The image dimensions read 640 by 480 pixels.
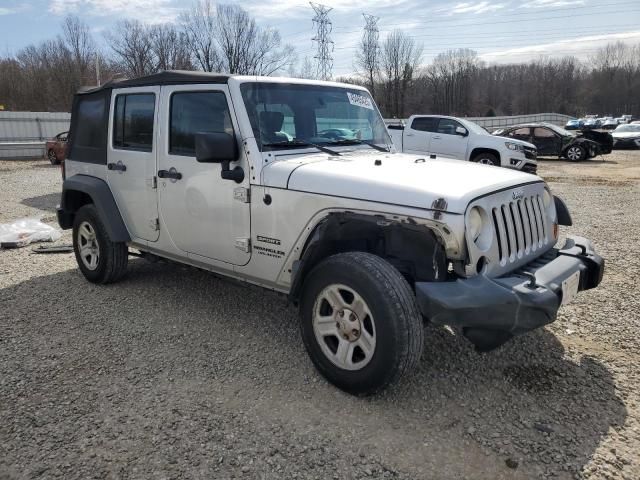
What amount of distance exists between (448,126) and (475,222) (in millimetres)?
13005

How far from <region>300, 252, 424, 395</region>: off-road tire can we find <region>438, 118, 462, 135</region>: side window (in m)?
13.0

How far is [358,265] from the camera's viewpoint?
3057mm

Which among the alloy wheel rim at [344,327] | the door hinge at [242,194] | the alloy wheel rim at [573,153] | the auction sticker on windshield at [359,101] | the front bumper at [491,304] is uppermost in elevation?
the auction sticker on windshield at [359,101]

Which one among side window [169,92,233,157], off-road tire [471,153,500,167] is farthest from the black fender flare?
off-road tire [471,153,500,167]

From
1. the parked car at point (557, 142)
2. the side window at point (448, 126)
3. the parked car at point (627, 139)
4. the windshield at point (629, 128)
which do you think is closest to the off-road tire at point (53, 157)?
the side window at point (448, 126)

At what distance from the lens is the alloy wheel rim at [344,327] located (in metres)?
3.11

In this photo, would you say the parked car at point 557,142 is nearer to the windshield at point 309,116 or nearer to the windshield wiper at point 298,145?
the windshield at point 309,116

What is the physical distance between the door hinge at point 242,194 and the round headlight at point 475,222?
62.2 inches

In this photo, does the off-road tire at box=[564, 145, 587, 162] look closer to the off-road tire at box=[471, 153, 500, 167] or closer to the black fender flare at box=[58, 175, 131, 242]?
the off-road tire at box=[471, 153, 500, 167]

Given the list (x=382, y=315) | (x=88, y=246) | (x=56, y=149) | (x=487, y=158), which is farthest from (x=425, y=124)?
(x=56, y=149)

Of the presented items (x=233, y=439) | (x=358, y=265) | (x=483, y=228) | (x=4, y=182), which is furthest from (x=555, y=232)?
(x=4, y=182)

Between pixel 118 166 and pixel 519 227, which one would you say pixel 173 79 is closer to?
pixel 118 166

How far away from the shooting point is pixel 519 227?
132 inches

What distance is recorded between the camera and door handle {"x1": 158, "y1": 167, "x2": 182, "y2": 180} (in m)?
4.26
